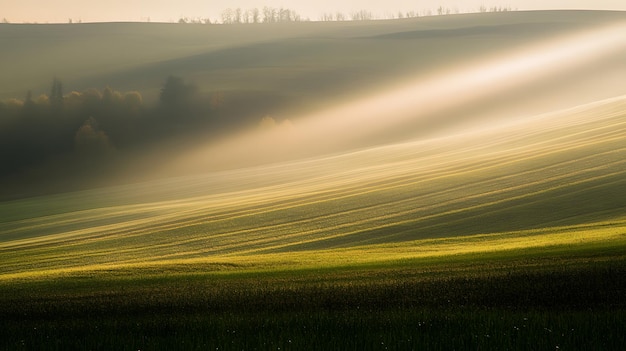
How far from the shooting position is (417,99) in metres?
127

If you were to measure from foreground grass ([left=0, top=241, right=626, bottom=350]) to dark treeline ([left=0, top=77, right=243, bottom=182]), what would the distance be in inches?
3051

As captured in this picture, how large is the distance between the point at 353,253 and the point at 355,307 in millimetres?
15569

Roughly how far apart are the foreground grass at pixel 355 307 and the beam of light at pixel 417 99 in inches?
3168

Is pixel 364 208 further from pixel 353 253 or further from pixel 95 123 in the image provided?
pixel 95 123

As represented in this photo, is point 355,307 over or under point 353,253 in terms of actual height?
over

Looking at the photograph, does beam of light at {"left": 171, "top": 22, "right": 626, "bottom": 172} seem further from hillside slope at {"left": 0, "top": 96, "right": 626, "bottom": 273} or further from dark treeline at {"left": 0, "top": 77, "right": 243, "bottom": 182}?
hillside slope at {"left": 0, "top": 96, "right": 626, "bottom": 273}

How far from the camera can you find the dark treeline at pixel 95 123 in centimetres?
9738

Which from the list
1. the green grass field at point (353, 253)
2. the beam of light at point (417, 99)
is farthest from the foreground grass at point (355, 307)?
the beam of light at point (417, 99)

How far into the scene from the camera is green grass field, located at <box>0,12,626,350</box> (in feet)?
36.5

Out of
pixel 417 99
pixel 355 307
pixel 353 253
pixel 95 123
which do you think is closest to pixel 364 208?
pixel 353 253

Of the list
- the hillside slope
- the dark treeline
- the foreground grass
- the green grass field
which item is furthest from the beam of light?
the foreground grass

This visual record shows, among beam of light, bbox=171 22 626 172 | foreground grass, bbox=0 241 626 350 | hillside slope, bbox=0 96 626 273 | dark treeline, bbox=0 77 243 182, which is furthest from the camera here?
beam of light, bbox=171 22 626 172

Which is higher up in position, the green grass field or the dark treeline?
the dark treeline

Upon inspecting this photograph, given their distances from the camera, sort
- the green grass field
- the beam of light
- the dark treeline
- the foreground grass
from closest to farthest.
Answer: the foreground grass → the green grass field → the dark treeline → the beam of light
